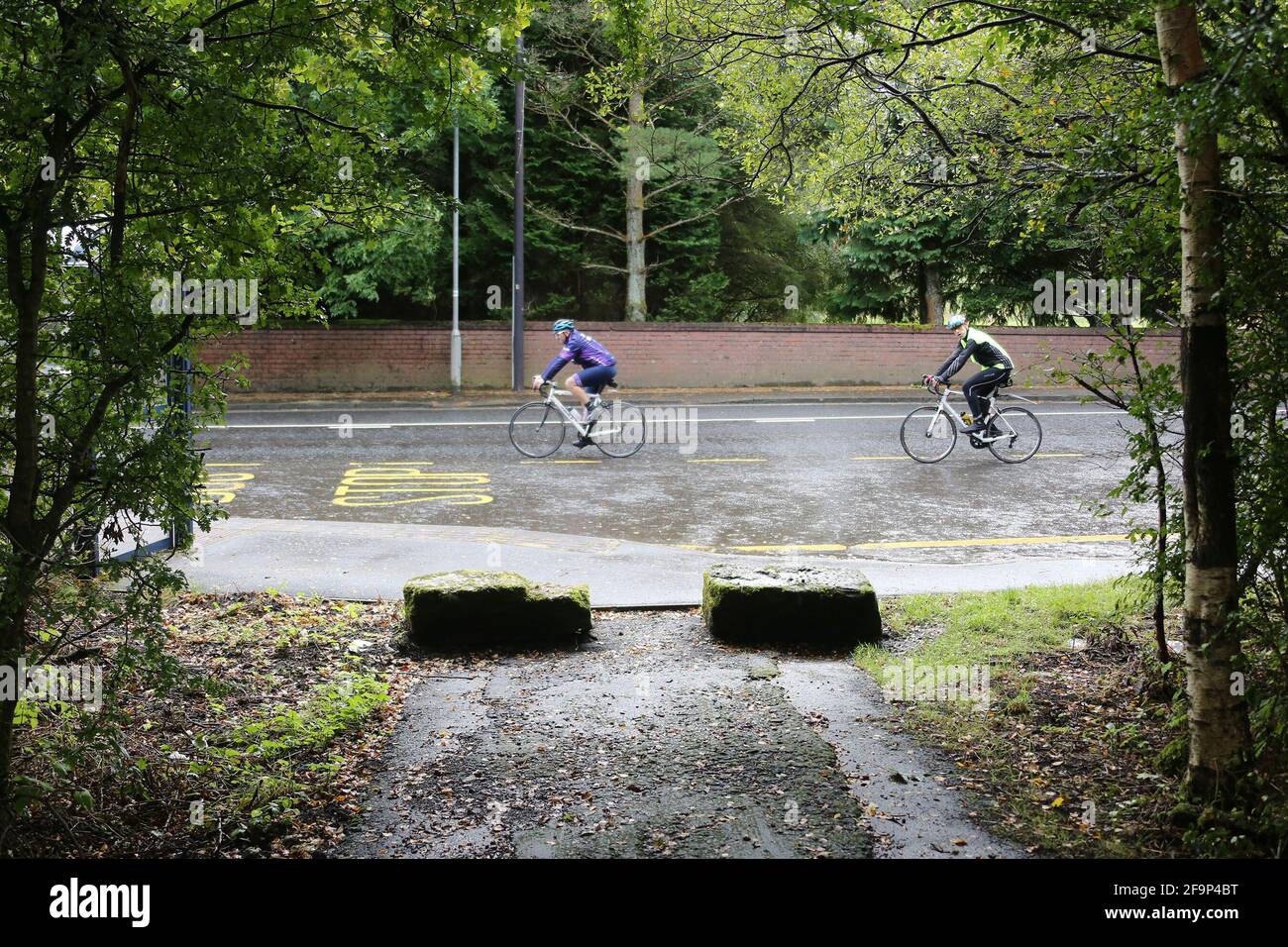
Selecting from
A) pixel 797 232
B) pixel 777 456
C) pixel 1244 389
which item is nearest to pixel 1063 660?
pixel 1244 389

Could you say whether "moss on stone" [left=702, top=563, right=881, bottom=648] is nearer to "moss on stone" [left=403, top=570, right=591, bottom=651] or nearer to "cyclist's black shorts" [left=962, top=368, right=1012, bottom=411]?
"moss on stone" [left=403, top=570, right=591, bottom=651]

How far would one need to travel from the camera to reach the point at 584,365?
15180 millimetres

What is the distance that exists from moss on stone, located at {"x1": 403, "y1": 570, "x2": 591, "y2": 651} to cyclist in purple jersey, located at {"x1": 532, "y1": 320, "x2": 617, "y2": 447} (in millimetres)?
8078

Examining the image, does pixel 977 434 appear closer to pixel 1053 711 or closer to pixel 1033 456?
pixel 1033 456

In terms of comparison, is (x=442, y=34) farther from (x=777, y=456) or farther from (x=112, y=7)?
(x=777, y=456)

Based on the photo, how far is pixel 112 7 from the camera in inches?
143

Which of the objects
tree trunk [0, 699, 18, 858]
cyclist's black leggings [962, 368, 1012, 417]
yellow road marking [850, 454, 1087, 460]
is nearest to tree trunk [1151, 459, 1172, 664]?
tree trunk [0, 699, 18, 858]

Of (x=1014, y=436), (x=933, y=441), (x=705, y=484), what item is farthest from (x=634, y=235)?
(x=705, y=484)

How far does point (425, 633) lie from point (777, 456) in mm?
9274

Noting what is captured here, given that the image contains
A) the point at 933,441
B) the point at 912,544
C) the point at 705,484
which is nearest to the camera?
the point at 912,544

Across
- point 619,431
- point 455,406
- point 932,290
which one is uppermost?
point 932,290

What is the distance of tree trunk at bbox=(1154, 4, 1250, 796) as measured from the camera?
4.05 m

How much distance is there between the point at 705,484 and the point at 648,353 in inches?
519
